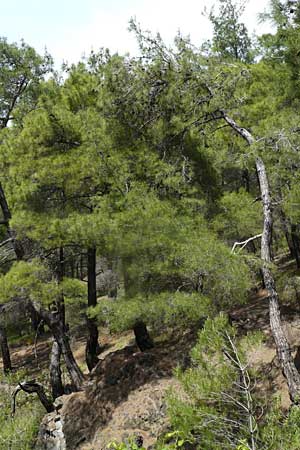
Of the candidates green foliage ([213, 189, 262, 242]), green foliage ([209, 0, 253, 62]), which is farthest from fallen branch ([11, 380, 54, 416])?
green foliage ([209, 0, 253, 62])

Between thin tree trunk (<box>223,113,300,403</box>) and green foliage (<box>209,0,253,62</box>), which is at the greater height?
green foliage (<box>209,0,253,62</box>)

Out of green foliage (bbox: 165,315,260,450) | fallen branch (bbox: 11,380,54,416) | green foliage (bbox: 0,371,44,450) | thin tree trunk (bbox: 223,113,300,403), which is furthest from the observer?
fallen branch (bbox: 11,380,54,416)

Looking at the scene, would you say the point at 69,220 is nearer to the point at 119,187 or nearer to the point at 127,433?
the point at 119,187

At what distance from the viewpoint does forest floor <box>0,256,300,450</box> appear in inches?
Answer: 271

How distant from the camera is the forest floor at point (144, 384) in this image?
22.6 feet

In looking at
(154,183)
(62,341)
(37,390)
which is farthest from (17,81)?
(37,390)

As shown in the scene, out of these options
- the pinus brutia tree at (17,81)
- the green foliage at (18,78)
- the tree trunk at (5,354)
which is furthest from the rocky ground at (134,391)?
the green foliage at (18,78)

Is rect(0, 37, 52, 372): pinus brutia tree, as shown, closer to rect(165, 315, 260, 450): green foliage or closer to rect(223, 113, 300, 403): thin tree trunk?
rect(223, 113, 300, 403): thin tree trunk

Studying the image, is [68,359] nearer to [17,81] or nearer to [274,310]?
[274,310]

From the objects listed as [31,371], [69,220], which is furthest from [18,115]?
[31,371]

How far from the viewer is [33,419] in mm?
8531

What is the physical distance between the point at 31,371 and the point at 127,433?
24.1ft

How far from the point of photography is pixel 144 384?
783 centimetres

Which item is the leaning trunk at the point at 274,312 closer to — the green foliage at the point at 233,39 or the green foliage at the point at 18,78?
the green foliage at the point at 18,78
